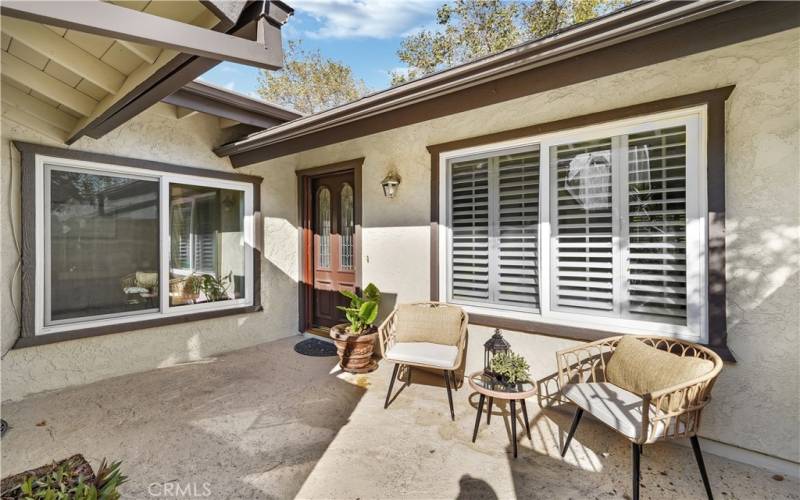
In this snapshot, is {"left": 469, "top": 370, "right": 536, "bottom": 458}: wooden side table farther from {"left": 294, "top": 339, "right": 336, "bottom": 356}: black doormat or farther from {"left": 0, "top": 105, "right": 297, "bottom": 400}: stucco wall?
{"left": 0, "top": 105, "right": 297, "bottom": 400}: stucco wall

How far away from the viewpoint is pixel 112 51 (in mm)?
2441

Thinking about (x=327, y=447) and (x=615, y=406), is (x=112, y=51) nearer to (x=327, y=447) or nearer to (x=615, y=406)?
(x=327, y=447)

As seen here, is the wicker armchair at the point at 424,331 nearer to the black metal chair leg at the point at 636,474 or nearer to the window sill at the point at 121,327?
the black metal chair leg at the point at 636,474

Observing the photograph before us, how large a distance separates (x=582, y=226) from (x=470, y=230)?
1081 mm

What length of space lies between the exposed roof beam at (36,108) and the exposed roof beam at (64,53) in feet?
3.01

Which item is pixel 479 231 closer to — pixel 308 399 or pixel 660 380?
pixel 660 380

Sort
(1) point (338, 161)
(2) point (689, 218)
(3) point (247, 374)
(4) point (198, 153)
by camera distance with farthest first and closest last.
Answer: (1) point (338, 161)
(4) point (198, 153)
(3) point (247, 374)
(2) point (689, 218)

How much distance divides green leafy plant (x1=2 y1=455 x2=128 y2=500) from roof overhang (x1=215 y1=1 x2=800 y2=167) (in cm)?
284

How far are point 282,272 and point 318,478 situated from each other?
3.57 metres

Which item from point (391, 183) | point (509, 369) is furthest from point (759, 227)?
point (391, 183)

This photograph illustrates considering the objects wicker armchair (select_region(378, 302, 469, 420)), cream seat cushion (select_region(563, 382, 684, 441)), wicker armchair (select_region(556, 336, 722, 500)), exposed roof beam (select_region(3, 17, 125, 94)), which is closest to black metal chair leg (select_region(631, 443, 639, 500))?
wicker armchair (select_region(556, 336, 722, 500))

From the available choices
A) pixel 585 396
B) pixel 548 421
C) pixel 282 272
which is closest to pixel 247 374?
pixel 282 272

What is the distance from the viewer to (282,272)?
5.40 metres

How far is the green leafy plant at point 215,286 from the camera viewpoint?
4727mm
